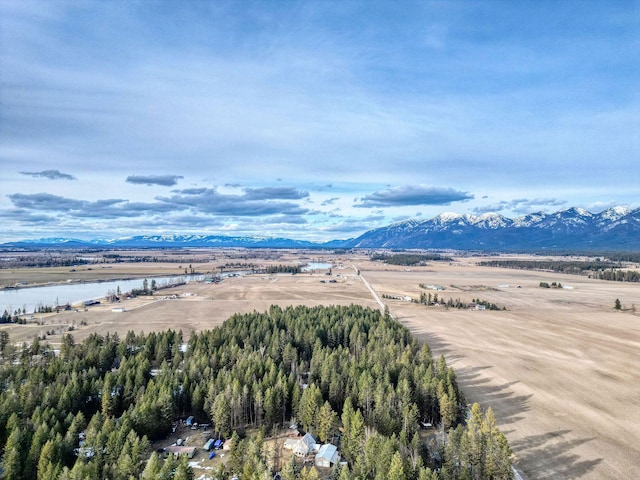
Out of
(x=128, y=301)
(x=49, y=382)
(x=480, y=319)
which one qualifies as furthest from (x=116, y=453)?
(x=128, y=301)

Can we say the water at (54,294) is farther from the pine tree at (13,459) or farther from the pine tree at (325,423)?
the pine tree at (325,423)

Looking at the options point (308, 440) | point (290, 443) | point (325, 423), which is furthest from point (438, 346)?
point (290, 443)

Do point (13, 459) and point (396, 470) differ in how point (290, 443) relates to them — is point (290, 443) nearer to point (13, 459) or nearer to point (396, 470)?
point (396, 470)

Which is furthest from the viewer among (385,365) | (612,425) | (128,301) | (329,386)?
(128,301)

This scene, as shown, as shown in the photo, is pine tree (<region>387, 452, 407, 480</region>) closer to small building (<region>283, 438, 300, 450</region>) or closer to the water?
small building (<region>283, 438, 300, 450</region>)

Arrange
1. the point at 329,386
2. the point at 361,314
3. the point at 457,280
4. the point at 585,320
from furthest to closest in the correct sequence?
the point at 457,280 < the point at 585,320 < the point at 361,314 < the point at 329,386

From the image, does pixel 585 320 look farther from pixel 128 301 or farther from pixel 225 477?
pixel 128 301

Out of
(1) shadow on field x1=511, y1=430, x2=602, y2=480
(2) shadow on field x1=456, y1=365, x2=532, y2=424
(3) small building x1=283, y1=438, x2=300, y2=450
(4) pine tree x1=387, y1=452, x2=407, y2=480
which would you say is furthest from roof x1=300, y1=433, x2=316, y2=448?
(2) shadow on field x1=456, y1=365, x2=532, y2=424
